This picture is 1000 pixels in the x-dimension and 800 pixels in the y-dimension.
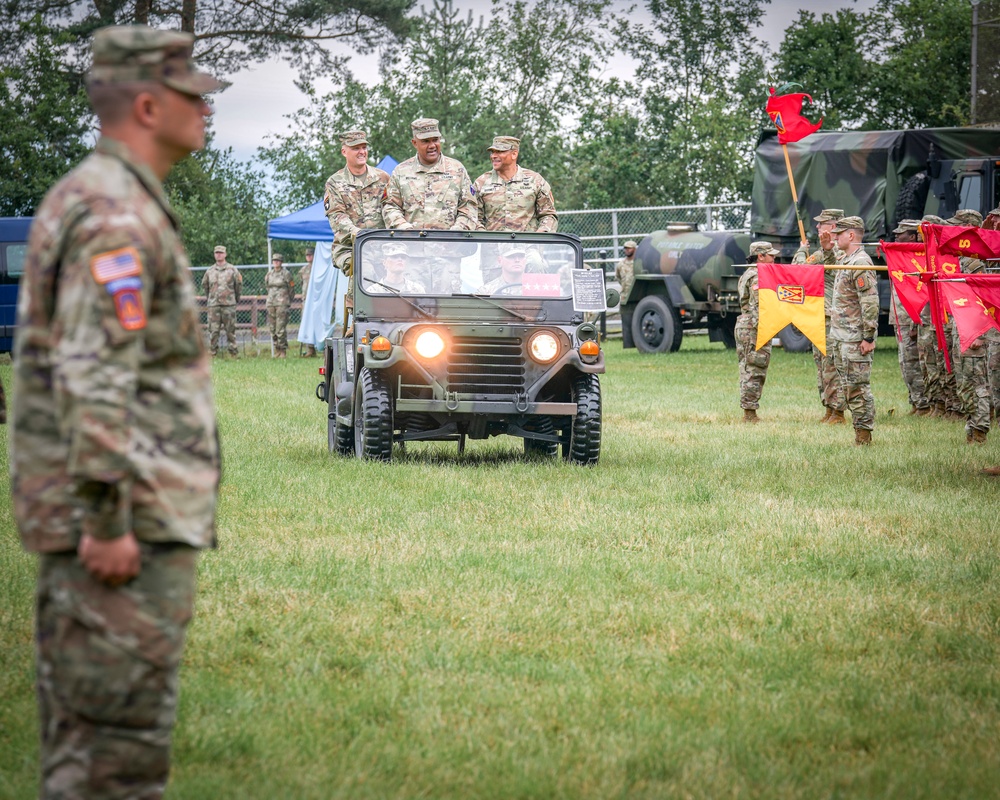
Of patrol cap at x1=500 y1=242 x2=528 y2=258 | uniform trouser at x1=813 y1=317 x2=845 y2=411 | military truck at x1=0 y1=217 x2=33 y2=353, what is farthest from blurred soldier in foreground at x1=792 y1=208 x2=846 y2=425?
military truck at x1=0 y1=217 x2=33 y2=353

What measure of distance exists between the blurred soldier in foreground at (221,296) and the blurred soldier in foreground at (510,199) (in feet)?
51.8

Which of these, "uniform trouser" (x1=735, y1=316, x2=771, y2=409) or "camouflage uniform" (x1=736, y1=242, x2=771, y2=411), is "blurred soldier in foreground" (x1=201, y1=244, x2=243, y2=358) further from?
"uniform trouser" (x1=735, y1=316, x2=771, y2=409)

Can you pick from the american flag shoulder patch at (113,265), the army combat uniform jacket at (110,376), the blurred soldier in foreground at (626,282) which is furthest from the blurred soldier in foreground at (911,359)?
the american flag shoulder patch at (113,265)

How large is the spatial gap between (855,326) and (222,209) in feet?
96.7

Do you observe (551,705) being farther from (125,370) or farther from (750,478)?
(750,478)

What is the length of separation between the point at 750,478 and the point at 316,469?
314 cm

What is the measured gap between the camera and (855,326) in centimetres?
1221

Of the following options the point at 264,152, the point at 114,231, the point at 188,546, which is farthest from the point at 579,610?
the point at 264,152

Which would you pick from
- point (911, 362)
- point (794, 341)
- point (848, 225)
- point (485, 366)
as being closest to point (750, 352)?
point (911, 362)

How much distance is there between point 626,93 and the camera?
47.8 meters

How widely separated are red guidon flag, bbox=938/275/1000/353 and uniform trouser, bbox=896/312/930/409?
503 centimetres

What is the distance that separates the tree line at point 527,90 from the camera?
33.1 meters

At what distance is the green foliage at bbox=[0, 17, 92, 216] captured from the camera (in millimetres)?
33844

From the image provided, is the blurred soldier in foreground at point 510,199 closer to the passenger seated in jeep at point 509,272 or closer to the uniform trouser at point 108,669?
the passenger seated in jeep at point 509,272
